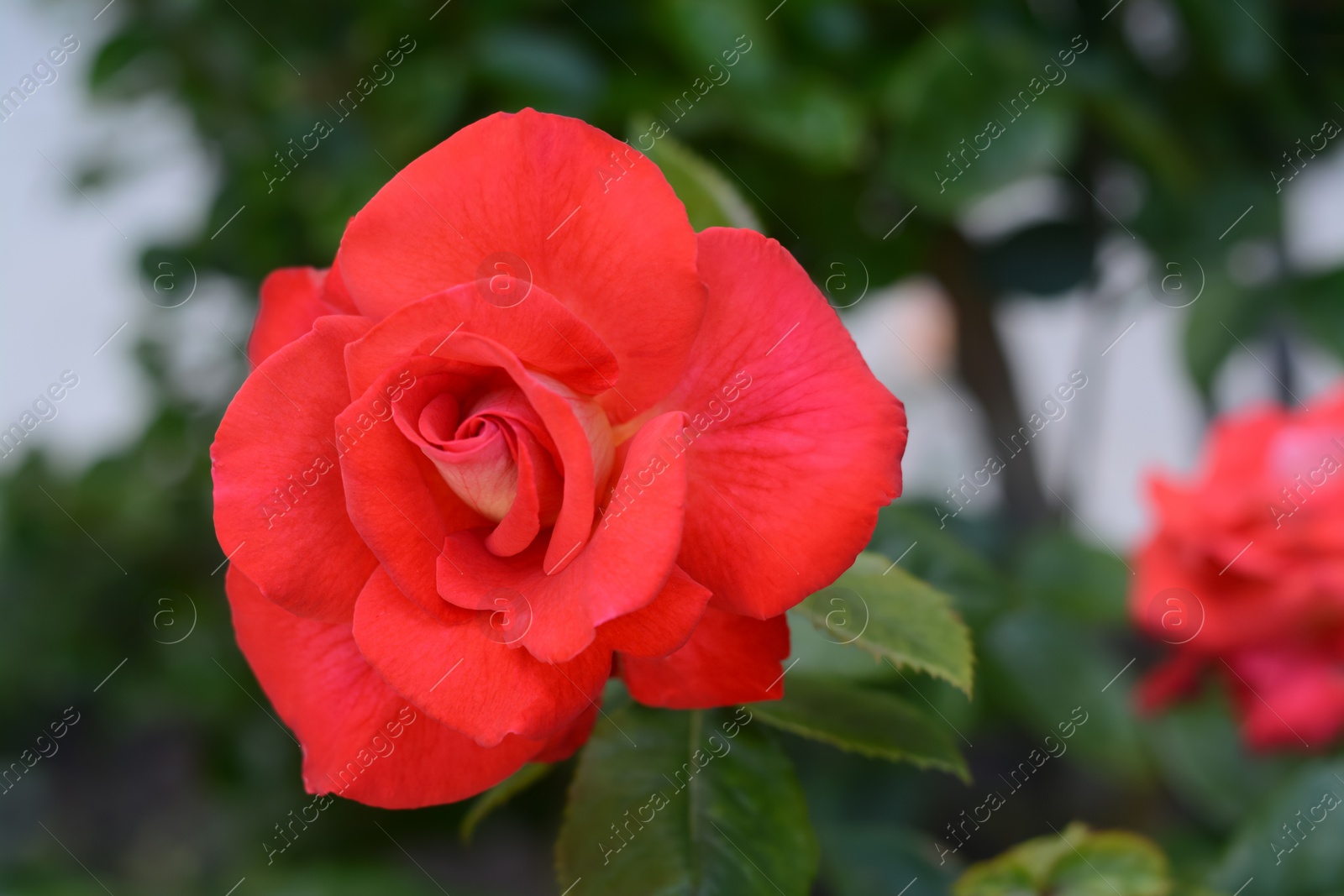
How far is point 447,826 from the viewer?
710 millimetres

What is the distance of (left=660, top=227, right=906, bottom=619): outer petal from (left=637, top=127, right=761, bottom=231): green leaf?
10 cm

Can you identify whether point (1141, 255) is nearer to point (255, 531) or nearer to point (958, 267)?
point (958, 267)

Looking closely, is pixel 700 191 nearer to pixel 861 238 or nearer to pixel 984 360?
pixel 861 238

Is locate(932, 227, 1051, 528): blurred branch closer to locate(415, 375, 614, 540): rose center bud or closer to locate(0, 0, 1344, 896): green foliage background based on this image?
locate(0, 0, 1344, 896): green foliage background

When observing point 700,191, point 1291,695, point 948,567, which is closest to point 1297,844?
point 1291,695

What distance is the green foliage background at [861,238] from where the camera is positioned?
0.60m

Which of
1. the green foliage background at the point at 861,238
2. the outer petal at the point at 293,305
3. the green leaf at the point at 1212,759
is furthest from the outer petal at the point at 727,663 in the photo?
the green leaf at the point at 1212,759

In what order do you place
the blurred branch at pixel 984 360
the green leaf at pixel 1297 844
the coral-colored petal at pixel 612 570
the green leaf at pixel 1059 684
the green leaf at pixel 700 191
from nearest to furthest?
the coral-colored petal at pixel 612 570 < the green leaf at pixel 700 191 < the green leaf at pixel 1297 844 < the green leaf at pixel 1059 684 < the blurred branch at pixel 984 360

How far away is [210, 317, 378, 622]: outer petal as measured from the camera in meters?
0.23

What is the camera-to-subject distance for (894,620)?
0.28m

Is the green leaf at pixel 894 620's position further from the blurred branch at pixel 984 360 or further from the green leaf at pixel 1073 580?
the blurred branch at pixel 984 360

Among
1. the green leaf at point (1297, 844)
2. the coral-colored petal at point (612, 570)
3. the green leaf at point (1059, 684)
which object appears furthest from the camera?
the green leaf at point (1059, 684)

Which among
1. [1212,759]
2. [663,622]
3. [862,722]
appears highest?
[663,622]

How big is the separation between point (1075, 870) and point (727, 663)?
220 millimetres
